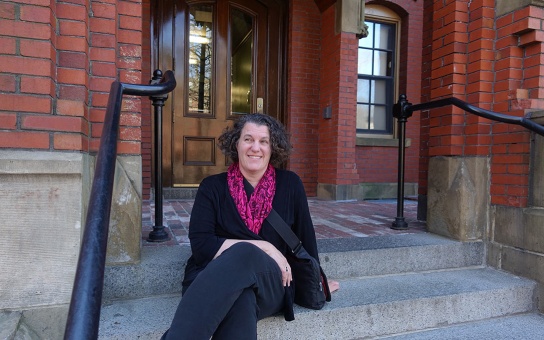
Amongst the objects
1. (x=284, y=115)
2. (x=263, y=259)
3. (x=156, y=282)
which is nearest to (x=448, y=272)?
(x=263, y=259)

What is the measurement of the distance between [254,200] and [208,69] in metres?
3.44

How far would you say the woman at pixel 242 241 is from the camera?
147cm

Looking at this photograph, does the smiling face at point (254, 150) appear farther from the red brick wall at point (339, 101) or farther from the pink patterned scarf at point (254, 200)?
the red brick wall at point (339, 101)

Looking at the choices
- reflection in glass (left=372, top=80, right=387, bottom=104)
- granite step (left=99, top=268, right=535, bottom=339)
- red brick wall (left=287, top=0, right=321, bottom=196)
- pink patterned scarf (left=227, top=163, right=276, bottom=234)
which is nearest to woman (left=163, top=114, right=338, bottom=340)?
pink patterned scarf (left=227, top=163, right=276, bottom=234)

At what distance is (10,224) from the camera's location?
1.66 metres

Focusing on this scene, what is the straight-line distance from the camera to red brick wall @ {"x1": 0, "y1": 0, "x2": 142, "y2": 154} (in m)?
1.65

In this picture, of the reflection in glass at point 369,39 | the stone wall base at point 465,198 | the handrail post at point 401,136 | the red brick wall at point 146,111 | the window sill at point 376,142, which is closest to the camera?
the stone wall base at point 465,198

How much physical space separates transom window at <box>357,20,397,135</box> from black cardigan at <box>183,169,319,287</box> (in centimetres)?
430

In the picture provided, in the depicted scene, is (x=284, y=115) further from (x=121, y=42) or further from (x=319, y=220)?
(x=121, y=42)

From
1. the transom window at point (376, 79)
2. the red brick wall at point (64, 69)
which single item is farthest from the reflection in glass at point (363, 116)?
the red brick wall at point (64, 69)

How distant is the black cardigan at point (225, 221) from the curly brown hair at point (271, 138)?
0.43 ft

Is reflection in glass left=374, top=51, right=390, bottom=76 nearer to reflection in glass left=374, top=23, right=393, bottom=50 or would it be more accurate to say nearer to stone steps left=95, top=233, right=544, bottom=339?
reflection in glass left=374, top=23, right=393, bottom=50

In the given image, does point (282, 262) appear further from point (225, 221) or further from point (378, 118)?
point (378, 118)

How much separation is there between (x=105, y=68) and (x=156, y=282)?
4.07ft
